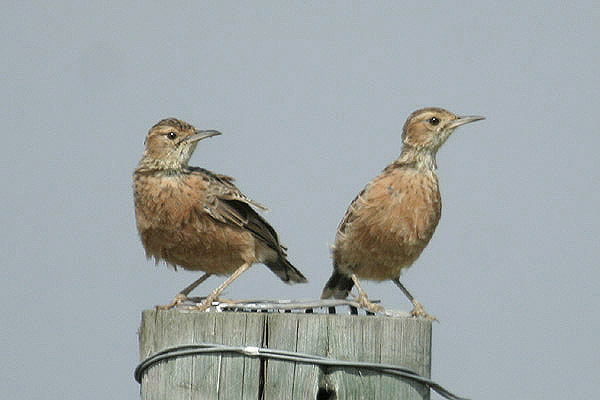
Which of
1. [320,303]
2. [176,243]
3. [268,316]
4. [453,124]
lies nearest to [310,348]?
[268,316]

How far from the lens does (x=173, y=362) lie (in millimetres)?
4492

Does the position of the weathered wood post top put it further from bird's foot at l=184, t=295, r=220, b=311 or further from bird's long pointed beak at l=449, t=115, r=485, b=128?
bird's long pointed beak at l=449, t=115, r=485, b=128

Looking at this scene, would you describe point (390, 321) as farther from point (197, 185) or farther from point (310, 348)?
point (197, 185)

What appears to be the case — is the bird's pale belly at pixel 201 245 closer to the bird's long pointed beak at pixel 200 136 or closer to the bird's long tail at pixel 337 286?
the bird's long pointed beak at pixel 200 136

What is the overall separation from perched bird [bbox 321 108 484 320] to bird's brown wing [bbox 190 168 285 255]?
2.68 feet

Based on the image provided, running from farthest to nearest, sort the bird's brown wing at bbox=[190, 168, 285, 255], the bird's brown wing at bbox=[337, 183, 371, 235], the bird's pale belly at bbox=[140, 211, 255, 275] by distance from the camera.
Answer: the bird's brown wing at bbox=[337, 183, 371, 235], the bird's brown wing at bbox=[190, 168, 285, 255], the bird's pale belly at bbox=[140, 211, 255, 275]

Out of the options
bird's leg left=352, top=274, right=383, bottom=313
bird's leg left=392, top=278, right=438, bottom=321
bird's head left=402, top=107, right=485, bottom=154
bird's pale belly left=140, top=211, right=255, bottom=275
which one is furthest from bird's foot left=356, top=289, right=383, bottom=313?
bird's head left=402, top=107, right=485, bottom=154

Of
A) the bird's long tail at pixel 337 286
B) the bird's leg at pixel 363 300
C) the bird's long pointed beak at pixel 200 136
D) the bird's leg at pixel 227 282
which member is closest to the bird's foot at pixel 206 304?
the bird's leg at pixel 227 282

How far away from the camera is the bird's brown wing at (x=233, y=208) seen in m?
6.97

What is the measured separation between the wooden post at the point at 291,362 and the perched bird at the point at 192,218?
2.17 m

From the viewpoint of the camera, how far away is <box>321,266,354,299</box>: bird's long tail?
26.9 feet

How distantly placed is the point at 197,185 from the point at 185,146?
55 cm

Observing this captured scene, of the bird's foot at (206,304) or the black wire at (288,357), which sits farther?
the bird's foot at (206,304)

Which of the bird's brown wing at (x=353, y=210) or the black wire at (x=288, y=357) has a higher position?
the bird's brown wing at (x=353, y=210)
